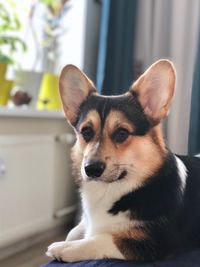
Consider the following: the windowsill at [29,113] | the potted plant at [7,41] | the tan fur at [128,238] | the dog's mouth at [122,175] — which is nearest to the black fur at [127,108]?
the dog's mouth at [122,175]

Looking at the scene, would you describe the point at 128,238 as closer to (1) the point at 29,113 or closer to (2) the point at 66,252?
(2) the point at 66,252

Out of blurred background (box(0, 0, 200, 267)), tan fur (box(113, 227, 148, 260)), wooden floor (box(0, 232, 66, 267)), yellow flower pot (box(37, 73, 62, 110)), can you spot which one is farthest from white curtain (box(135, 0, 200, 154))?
tan fur (box(113, 227, 148, 260))

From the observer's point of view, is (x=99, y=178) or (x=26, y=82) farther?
(x=26, y=82)

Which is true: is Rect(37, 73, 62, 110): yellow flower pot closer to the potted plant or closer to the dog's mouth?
the potted plant

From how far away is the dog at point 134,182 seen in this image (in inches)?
38.9

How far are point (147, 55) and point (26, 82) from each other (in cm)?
77

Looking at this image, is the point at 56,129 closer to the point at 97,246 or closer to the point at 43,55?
the point at 43,55

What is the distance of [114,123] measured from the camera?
1074 mm

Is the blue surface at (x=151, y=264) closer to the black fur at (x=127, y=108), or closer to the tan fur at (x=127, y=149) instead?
the tan fur at (x=127, y=149)

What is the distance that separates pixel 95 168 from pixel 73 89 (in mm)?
303

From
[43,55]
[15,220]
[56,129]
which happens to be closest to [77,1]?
[43,55]

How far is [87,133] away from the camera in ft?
3.70

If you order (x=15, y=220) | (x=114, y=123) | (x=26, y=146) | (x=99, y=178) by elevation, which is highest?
(x=114, y=123)

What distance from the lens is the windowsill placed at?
221cm
